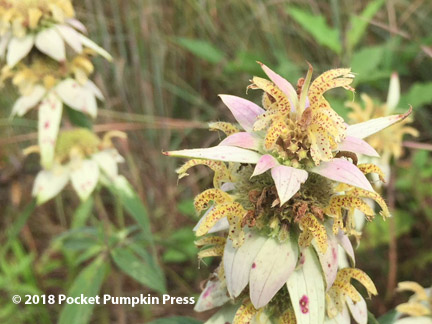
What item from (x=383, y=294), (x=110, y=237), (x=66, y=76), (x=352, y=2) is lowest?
(x=383, y=294)

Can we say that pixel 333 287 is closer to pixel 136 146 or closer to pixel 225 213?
A: pixel 225 213

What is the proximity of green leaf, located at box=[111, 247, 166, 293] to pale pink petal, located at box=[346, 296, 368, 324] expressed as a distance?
2.74 feet

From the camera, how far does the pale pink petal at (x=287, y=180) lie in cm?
79

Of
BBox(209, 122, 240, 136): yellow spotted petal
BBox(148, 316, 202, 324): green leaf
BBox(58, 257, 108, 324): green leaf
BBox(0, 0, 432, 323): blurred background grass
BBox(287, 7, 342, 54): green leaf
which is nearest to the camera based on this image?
BBox(209, 122, 240, 136): yellow spotted petal

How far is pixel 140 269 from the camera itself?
71.2 inches

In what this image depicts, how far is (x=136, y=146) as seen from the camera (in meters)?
3.28

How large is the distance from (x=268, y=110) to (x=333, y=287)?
364 millimetres

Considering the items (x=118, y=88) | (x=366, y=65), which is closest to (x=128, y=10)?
(x=118, y=88)

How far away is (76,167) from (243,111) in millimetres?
1170

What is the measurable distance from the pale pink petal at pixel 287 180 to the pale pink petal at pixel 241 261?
0.16 meters

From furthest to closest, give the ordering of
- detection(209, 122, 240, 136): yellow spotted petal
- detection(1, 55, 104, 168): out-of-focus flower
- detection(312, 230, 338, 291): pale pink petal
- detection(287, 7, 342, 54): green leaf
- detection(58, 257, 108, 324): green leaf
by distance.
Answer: detection(287, 7, 342, 54): green leaf, detection(1, 55, 104, 168): out-of-focus flower, detection(58, 257, 108, 324): green leaf, detection(209, 122, 240, 136): yellow spotted petal, detection(312, 230, 338, 291): pale pink petal

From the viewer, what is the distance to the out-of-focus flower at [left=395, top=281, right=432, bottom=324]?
1201 millimetres

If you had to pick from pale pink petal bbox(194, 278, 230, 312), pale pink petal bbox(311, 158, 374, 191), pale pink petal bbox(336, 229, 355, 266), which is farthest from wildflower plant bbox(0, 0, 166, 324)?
pale pink petal bbox(311, 158, 374, 191)

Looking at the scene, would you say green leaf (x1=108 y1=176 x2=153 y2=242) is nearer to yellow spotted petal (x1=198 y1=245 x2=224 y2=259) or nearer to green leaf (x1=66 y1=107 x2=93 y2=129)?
green leaf (x1=66 y1=107 x2=93 y2=129)
